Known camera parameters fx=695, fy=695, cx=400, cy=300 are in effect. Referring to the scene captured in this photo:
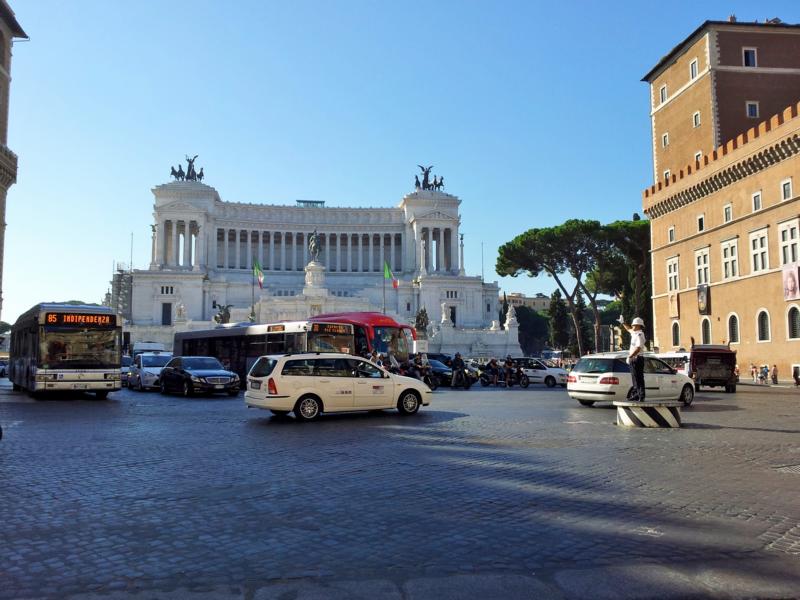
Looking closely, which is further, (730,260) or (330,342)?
(730,260)

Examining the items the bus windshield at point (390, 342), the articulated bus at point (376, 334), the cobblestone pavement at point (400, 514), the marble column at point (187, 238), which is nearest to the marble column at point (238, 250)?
the marble column at point (187, 238)

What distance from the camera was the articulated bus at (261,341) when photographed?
85.4ft

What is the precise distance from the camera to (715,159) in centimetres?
3856

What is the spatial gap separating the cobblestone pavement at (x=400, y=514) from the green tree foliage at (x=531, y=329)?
96363 millimetres

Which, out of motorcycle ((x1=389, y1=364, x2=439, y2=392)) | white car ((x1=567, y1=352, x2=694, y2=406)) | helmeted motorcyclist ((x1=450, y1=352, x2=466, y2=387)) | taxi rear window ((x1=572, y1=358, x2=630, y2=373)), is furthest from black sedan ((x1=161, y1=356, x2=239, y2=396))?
taxi rear window ((x1=572, y1=358, x2=630, y2=373))

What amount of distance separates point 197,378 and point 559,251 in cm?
→ 4070

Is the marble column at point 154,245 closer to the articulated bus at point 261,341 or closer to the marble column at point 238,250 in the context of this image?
the marble column at point 238,250

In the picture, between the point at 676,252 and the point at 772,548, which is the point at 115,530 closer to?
the point at 772,548

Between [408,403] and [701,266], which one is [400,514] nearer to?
[408,403]

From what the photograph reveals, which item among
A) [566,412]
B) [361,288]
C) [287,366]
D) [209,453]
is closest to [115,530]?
[209,453]

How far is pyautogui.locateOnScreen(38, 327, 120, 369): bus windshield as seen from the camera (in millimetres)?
20500

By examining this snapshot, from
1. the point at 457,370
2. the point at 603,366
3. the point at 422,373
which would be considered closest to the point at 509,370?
the point at 457,370

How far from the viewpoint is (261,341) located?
27844 mm

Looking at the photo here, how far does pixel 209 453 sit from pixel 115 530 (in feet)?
14.4
